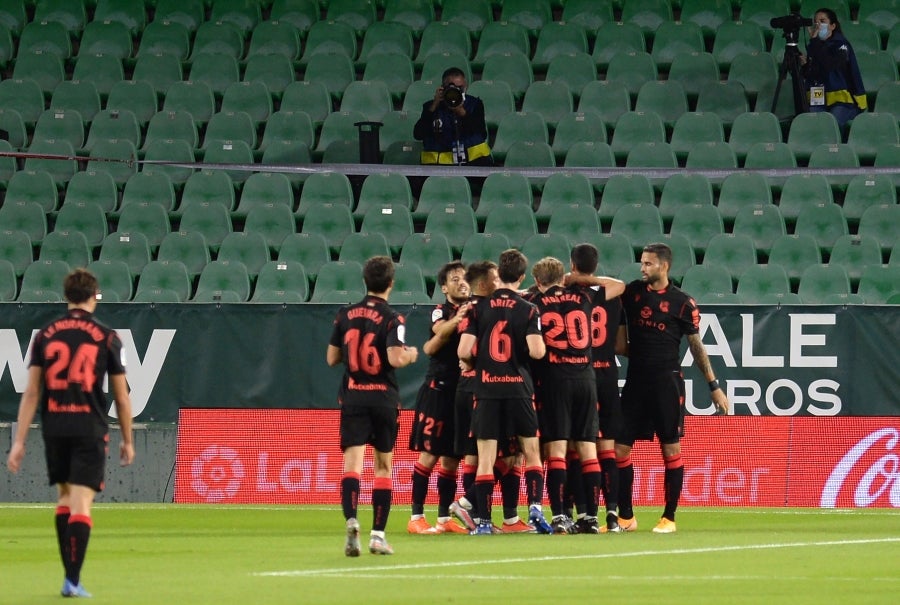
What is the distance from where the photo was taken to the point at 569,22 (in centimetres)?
2372

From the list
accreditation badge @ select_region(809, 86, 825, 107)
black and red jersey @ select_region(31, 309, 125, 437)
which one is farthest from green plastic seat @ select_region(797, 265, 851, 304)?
black and red jersey @ select_region(31, 309, 125, 437)

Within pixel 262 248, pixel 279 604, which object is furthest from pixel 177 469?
pixel 279 604

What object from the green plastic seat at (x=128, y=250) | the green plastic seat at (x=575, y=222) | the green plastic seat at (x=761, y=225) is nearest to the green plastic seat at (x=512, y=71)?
the green plastic seat at (x=575, y=222)

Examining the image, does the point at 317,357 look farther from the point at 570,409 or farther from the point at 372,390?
the point at 372,390

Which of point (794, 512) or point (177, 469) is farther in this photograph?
point (177, 469)

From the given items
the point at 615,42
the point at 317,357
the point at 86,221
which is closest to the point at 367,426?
the point at 317,357

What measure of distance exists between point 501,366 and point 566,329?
26.3 inches

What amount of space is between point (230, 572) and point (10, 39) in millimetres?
16620

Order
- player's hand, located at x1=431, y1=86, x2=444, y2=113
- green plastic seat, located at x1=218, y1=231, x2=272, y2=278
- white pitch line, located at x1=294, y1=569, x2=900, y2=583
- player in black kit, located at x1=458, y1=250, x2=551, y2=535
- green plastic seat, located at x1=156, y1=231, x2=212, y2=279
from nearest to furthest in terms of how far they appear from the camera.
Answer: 1. white pitch line, located at x1=294, y1=569, x2=900, y2=583
2. player in black kit, located at x1=458, y1=250, x2=551, y2=535
3. green plastic seat, located at x1=218, y1=231, x2=272, y2=278
4. green plastic seat, located at x1=156, y1=231, x2=212, y2=279
5. player's hand, located at x1=431, y1=86, x2=444, y2=113

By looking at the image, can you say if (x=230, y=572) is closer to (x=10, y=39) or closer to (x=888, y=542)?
(x=888, y=542)

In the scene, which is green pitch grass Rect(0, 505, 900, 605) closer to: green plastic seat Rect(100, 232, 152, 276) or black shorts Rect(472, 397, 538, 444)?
black shorts Rect(472, 397, 538, 444)

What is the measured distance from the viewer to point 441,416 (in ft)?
43.5

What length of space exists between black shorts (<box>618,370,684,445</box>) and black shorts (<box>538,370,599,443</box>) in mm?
477

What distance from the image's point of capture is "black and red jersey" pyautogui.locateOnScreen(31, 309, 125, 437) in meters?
8.76
